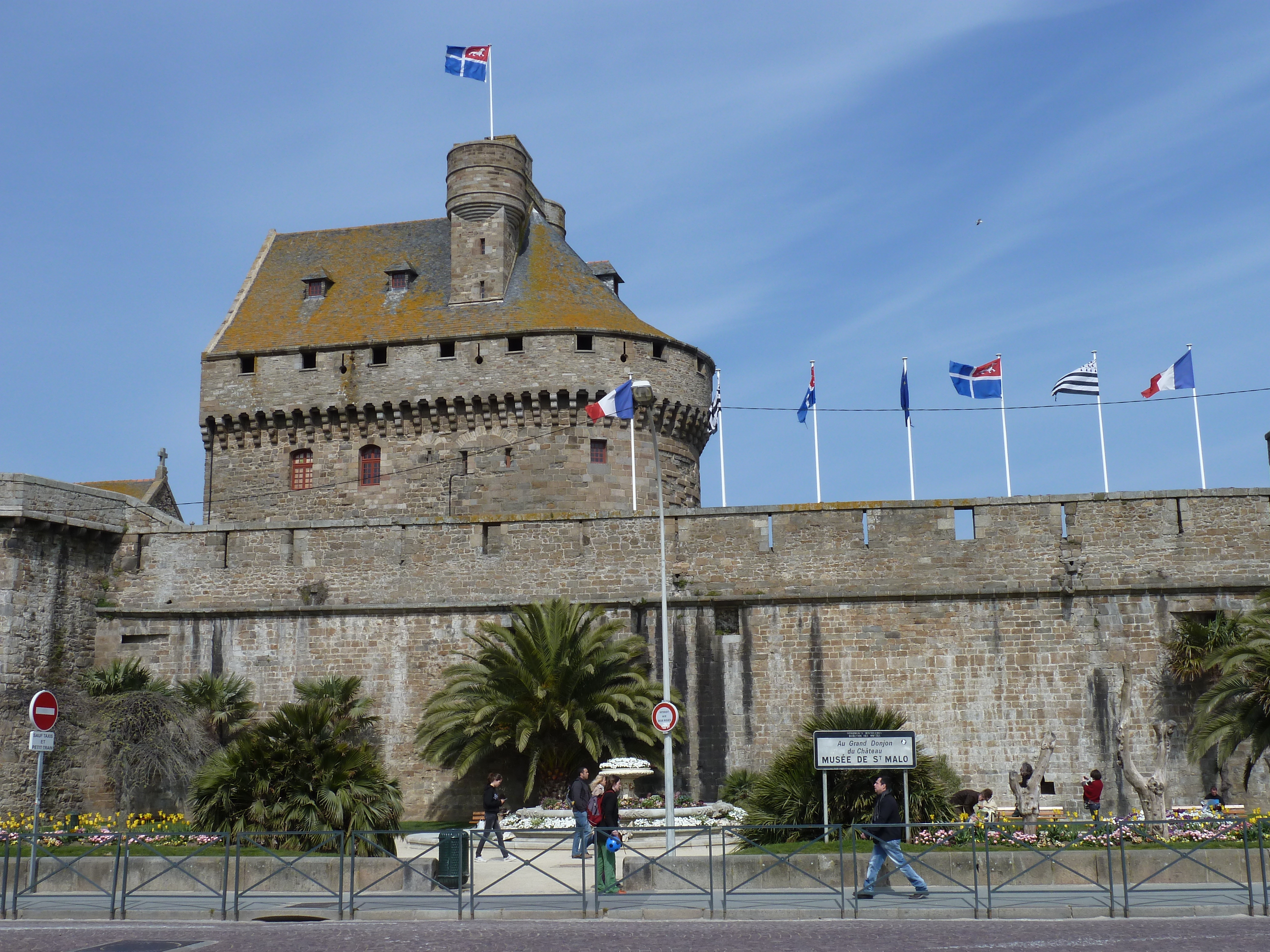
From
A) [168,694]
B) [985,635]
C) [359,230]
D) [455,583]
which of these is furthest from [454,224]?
[985,635]

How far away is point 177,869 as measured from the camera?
15.5 meters

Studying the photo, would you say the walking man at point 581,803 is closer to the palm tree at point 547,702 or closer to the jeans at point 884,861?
the jeans at point 884,861

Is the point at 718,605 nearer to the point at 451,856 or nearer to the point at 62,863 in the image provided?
the point at 451,856

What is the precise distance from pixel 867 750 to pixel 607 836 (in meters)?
3.44

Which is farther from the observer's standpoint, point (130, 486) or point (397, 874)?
point (130, 486)

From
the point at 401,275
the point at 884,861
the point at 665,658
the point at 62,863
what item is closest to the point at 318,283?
the point at 401,275

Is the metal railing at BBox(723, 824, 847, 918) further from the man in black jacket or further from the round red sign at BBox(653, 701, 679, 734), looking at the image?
the round red sign at BBox(653, 701, 679, 734)

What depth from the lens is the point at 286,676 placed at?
24812 mm

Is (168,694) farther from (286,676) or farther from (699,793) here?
(699,793)

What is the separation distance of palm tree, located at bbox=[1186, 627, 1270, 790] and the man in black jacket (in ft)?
24.6

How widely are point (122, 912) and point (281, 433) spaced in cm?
2205

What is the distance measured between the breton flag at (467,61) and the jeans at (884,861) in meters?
26.6

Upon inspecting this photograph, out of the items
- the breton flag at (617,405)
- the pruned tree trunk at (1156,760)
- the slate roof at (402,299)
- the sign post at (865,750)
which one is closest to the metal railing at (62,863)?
the sign post at (865,750)

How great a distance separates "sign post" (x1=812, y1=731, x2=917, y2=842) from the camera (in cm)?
1658
